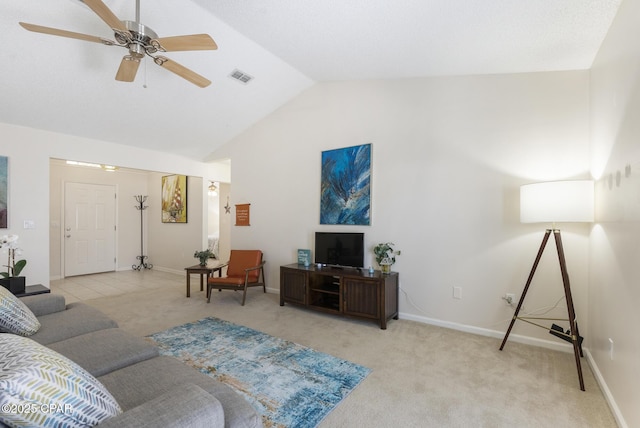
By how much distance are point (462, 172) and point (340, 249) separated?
177 centimetres

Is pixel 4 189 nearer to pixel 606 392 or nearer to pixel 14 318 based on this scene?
pixel 14 318

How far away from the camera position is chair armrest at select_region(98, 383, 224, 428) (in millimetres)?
985

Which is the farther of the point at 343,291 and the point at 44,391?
the point at 343,291

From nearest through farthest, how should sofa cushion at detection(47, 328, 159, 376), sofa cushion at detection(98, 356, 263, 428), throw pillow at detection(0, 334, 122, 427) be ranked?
throw pillow at detection(0, 334, 122, 427)
sofa cushion at detection(98, 356, 263, 428)
sofa cushion at detection(47, 328, 159, 376)

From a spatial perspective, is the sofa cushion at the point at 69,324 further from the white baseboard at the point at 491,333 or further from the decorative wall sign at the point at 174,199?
the decorative wall sign at the point at 174,199

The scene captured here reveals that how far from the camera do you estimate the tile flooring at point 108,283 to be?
194 inches

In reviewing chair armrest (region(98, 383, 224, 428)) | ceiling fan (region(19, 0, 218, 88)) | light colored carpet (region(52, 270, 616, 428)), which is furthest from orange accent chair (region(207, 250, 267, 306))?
chair armrest (region(98, 383, 224, 428))

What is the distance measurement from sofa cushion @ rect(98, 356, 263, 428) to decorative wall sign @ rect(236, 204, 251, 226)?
3.74 metres

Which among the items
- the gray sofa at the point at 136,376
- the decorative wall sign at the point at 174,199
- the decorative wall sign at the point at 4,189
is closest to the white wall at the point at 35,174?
the decorative wall sign at the point at 4,189

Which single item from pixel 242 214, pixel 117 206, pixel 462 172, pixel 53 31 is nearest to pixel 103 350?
pixel 53 31

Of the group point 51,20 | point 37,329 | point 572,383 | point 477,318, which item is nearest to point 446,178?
point 477,318

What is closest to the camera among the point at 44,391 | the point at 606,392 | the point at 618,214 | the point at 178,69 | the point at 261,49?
the point at 44,391

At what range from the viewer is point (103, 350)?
173 centimetres

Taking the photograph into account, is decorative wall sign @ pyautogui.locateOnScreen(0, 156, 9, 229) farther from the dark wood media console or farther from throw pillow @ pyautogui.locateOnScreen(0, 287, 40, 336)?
the dark wood media console
